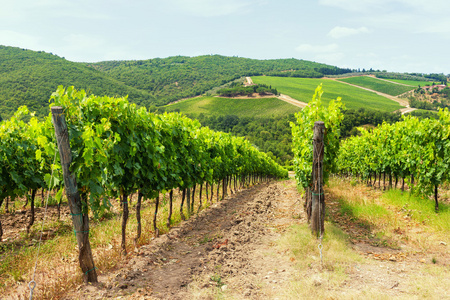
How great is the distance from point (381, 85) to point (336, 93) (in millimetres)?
38273

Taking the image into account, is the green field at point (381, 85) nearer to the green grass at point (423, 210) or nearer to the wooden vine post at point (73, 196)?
the green grass at point (423, 210)

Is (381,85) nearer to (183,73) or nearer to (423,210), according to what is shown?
(183,73)

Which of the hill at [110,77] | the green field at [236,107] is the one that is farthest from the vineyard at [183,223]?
the green field at [236,107]

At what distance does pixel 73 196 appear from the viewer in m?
4.26

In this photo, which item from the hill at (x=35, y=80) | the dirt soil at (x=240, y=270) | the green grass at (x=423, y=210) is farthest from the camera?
the hill at (x=35, y=80)

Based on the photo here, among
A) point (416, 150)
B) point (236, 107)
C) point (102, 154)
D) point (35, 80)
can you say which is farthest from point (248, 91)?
point (102, 154)

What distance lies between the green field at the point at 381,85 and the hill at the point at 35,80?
96007 mm

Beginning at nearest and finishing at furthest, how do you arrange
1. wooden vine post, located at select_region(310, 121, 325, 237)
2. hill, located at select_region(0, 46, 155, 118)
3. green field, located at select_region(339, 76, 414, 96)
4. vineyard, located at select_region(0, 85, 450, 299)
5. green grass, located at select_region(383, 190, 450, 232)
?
1. vineyard, located at select_region(0, 85, 450, 299)
2. wooden vine post, located at select_region(310, 121, 325, 237)
3. green grass, located at select_region(383, 190, 450, 232)
4. hill, located at select_region(0, 46, 155, 118)
5. green field, located at select_region(339, 76, 414, 96)

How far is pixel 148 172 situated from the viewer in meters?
6.95

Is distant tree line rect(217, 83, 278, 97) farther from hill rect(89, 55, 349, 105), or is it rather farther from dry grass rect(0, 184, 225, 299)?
dry grass rect(0, 184, 225, 299)

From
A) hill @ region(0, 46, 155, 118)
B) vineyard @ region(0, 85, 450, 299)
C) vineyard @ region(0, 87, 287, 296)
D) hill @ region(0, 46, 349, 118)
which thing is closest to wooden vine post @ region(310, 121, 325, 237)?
vineyard @ region(0, 85, 450, 299)

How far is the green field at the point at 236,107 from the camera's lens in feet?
312

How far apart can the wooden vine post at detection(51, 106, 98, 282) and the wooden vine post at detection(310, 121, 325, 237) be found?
5141mm

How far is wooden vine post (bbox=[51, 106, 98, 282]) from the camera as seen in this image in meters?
4.09
